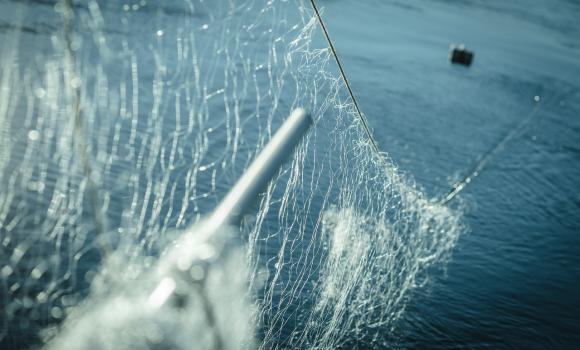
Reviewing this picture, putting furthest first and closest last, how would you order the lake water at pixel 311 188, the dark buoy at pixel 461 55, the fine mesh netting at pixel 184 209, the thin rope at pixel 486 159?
the dark buoy at pixel 461 55 → the thin rope at pixel 486 159 → the lake water at pixel 311 188 → the fine mesh netting at pixel 184 209

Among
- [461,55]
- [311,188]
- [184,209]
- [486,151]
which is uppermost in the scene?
[311,188]

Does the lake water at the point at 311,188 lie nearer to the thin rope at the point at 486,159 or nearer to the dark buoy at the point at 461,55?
the thin rope at the point at 486,159

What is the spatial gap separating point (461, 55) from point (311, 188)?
1120cm

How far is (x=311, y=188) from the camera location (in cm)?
397

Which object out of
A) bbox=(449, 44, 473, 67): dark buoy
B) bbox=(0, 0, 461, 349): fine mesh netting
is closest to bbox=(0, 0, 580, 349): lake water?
bbox=(0, 0, 461, 349): fine mesh netting

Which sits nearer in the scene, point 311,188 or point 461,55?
point 311,188

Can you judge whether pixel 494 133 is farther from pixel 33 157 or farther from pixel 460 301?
pixel 33 157

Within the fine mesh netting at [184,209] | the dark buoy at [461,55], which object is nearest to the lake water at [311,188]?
the fine mesh netting at [184,209]

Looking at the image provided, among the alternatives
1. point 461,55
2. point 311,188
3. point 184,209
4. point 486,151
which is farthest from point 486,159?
point 461,55

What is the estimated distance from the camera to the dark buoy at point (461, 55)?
44.3ft

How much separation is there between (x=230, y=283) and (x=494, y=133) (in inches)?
343

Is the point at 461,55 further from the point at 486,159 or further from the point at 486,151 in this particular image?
the point at 486,159

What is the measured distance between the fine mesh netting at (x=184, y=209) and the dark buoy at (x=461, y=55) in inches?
290

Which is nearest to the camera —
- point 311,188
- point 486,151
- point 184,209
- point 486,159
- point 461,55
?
point 311,188
